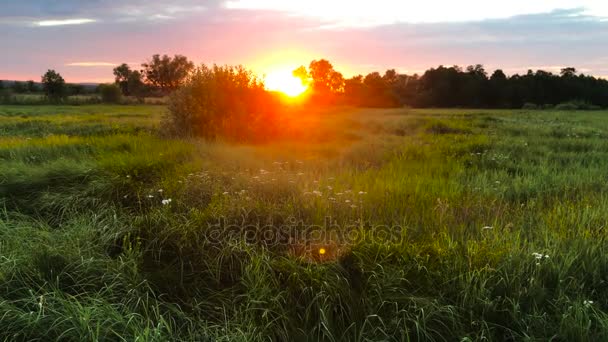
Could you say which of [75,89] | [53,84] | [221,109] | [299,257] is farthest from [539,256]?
[75,89]

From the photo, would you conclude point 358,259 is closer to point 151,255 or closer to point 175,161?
point 151,255

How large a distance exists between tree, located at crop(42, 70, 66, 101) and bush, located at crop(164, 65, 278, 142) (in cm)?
6735

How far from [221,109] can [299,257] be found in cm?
1014

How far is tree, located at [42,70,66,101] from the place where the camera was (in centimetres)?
6962

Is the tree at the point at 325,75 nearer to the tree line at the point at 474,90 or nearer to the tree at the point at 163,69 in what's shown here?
the tree line at the point at 474,90

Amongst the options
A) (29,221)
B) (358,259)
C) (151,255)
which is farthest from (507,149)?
(29,221)

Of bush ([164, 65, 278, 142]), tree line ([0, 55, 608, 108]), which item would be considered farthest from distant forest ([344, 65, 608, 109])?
bush ([164, 65, 278, 142])

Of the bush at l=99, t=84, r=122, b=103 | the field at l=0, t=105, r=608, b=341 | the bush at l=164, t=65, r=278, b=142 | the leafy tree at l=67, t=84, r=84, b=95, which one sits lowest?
the field at l=0, t=105, r=608, b=341

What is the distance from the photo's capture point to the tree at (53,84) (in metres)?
69.6

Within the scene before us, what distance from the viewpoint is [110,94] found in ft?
210

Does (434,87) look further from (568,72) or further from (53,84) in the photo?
(53,84)

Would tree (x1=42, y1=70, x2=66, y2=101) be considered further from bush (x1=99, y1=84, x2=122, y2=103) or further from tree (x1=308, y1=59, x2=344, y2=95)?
tree (x1=308, y1=59, x2=344, y2=95)

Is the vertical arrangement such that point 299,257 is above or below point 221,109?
below

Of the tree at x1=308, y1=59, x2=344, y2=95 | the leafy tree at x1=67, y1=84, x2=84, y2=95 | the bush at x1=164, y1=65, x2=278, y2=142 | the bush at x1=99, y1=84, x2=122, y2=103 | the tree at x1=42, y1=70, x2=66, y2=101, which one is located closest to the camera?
the bush at x1=164, y1=65, x2=278, y2=142
